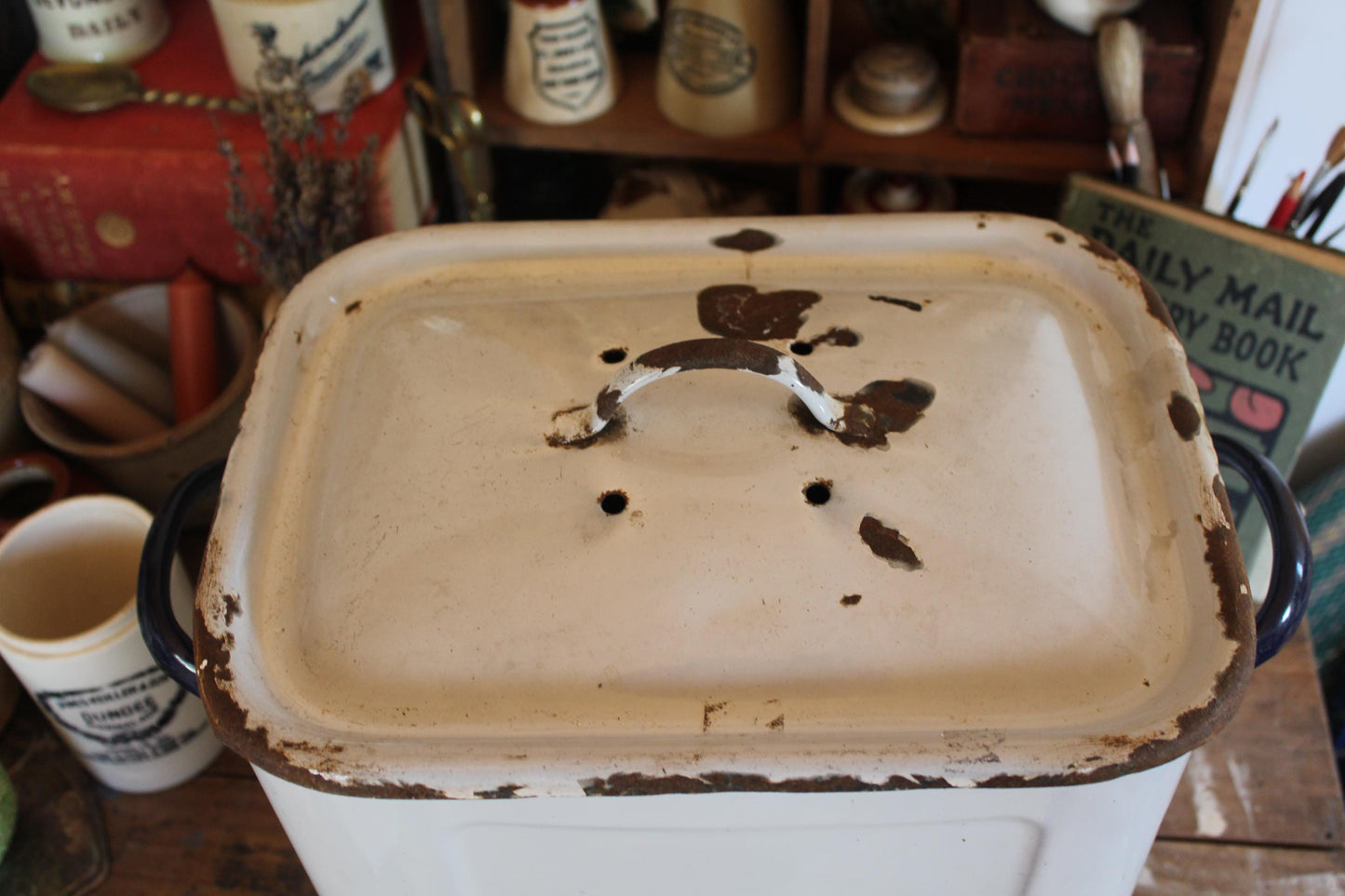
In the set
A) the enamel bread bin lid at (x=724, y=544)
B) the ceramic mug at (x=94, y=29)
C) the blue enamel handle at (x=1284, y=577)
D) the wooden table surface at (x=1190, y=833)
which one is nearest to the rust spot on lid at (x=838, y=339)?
the enamel bread bin lid at (x=724, y=544)

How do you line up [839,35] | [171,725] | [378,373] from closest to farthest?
[378,373] → [171,725] → [839,35]

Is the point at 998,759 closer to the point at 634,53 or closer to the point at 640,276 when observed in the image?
the point at 640,276

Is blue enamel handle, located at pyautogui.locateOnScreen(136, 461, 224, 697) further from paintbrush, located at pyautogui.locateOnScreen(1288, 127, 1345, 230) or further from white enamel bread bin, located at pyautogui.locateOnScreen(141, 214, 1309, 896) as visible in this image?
paintbrush, located at pyautogui.locateOnScreen(1288, 127, 1345, 230)

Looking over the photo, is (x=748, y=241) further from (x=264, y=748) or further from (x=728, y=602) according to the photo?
(x=264, y=748)

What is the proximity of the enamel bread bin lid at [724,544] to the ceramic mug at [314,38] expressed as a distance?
1.01 ft

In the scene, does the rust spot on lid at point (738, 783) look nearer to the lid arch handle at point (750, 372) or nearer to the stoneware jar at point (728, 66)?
the lid arch handle at point (750, 372)

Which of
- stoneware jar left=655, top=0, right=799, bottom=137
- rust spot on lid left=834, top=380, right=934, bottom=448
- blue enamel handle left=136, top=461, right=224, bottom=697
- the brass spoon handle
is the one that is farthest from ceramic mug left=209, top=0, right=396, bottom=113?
rust spot on lid left=834, top=380, right=934, bottom=448

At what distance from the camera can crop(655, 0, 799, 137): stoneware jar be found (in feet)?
2.95

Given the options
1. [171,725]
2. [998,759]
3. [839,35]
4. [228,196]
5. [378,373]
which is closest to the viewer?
[998,759]

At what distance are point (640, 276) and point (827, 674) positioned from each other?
0.92 feet

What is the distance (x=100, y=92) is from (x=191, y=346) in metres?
0.22

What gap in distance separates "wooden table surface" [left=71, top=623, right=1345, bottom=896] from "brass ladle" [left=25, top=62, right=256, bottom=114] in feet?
1.74

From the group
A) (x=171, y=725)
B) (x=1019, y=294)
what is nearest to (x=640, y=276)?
(x=1019, y=294)

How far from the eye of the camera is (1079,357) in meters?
0.63
